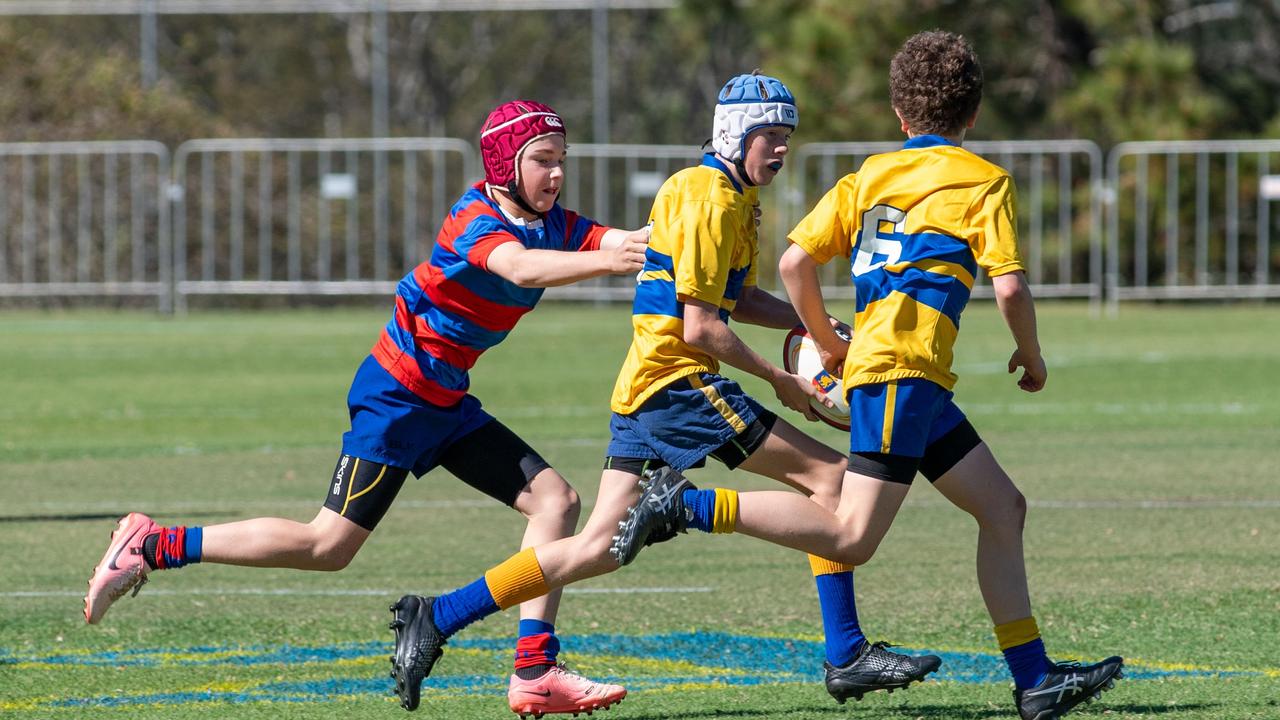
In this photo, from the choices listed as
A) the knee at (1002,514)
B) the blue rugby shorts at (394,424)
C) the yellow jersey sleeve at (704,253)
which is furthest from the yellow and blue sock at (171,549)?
the knee at (1002,514)

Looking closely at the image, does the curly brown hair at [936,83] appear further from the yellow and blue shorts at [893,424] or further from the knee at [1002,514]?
the knee at [1002,514]

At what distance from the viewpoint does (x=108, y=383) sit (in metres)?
19.3

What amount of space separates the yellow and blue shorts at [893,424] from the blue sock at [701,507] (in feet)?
1.39

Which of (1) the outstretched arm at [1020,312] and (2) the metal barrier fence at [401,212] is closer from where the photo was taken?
(1) the outstretched arm at [1020,312]

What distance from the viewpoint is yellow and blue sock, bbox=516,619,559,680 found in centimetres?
609

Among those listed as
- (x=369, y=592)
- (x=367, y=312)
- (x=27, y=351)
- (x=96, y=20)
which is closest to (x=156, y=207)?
(x=367, y=312)

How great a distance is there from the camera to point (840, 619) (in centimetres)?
609

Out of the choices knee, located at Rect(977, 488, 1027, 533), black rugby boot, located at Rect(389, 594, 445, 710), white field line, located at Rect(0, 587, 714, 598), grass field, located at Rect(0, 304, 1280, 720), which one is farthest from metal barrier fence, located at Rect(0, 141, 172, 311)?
knee, located at Rect(977, 488, 1027, 533)

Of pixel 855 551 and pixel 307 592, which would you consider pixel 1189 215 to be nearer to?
pixel 307 592

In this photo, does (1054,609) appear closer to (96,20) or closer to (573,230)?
(573,230)

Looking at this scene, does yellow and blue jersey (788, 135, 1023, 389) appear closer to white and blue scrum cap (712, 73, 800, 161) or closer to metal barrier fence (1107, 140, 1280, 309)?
white and blue scrum cap (712, 73, 800, 161)

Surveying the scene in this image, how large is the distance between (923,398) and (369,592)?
3620 millimetres

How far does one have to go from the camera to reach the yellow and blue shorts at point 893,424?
5.68 metres

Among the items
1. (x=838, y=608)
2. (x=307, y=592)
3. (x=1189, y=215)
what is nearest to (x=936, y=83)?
(x=838, y=608)
